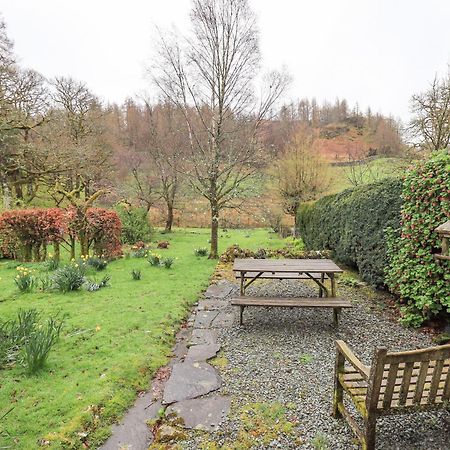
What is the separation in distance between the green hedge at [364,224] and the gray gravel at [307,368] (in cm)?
95

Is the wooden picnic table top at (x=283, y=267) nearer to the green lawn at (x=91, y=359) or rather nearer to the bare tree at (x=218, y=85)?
the green lawn at (x=91, y=359)

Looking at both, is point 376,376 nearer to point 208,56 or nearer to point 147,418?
point 147,418

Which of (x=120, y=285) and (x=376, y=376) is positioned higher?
(x=376, y=376)

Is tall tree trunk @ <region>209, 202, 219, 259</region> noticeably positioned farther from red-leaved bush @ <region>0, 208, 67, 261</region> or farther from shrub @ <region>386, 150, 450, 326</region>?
shrub @ <region>386, 150, 450, 326</region>

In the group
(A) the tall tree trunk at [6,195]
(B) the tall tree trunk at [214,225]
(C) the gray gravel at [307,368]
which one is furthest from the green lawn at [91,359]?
(A) the tall tree trunk at [6,195]

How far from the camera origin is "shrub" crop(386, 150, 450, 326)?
4.48 metres

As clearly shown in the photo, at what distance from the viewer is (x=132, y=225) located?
14266 millimetres

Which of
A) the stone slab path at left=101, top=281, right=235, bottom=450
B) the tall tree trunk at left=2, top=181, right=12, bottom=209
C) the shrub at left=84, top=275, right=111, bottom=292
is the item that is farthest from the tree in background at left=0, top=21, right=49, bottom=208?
the stone slab path at left=101, top=281, right=235, bottom=450

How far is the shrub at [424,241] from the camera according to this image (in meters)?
4.48

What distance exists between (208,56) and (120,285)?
7.75m

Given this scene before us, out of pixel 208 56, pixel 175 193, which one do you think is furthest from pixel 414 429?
→ pixel 175 193

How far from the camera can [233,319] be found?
547 centimetres

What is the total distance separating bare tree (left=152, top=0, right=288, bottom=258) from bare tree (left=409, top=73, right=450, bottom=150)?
27.5 ft

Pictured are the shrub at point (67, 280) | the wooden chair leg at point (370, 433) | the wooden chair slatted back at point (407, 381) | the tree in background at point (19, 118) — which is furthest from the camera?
the tree in background at point (19, 118)
